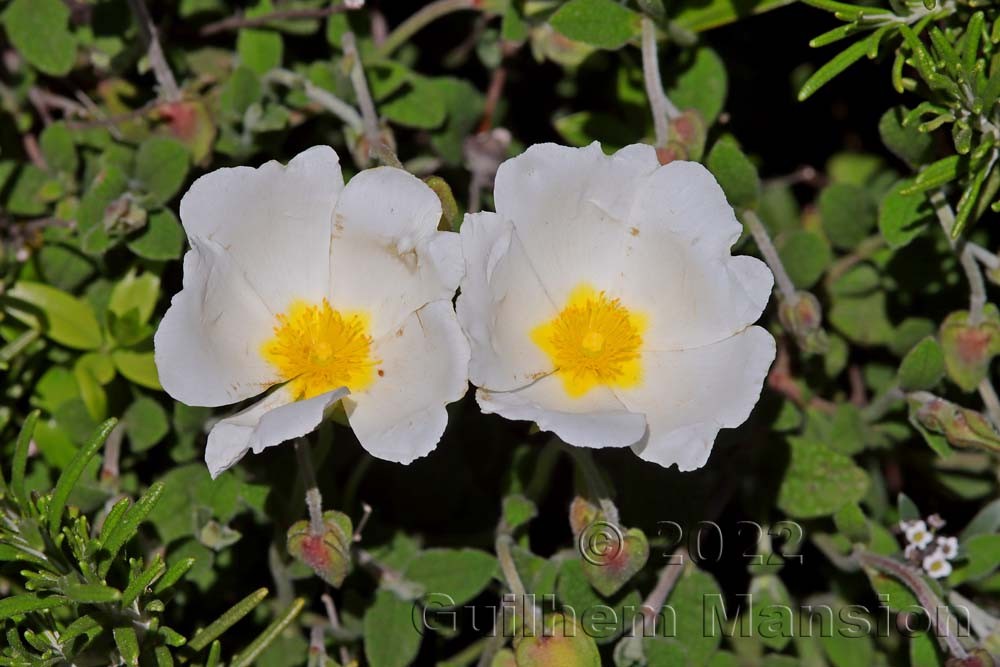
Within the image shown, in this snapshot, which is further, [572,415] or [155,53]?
[155,53]

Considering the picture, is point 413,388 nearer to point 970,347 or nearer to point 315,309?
point 315,309

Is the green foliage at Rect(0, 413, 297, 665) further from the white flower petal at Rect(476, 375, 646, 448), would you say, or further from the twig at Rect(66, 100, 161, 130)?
the twig at Rect(66, 100, 161, 130)

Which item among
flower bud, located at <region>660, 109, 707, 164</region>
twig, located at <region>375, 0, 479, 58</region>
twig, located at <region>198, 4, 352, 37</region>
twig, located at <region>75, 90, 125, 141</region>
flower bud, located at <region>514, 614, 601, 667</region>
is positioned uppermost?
twig, located at <region>198, 4, 352, 37</region>

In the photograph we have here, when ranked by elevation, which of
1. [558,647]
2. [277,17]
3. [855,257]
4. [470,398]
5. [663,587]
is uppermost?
[277,17]

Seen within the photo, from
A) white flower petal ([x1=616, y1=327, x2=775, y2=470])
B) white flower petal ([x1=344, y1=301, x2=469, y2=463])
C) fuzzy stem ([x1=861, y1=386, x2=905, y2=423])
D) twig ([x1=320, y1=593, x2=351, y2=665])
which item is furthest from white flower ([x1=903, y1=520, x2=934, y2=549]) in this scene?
twig ([x1=320, y1=593, x2=351, y2=665])

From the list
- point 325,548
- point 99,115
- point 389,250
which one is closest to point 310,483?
point 325,548

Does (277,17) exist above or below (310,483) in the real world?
above
